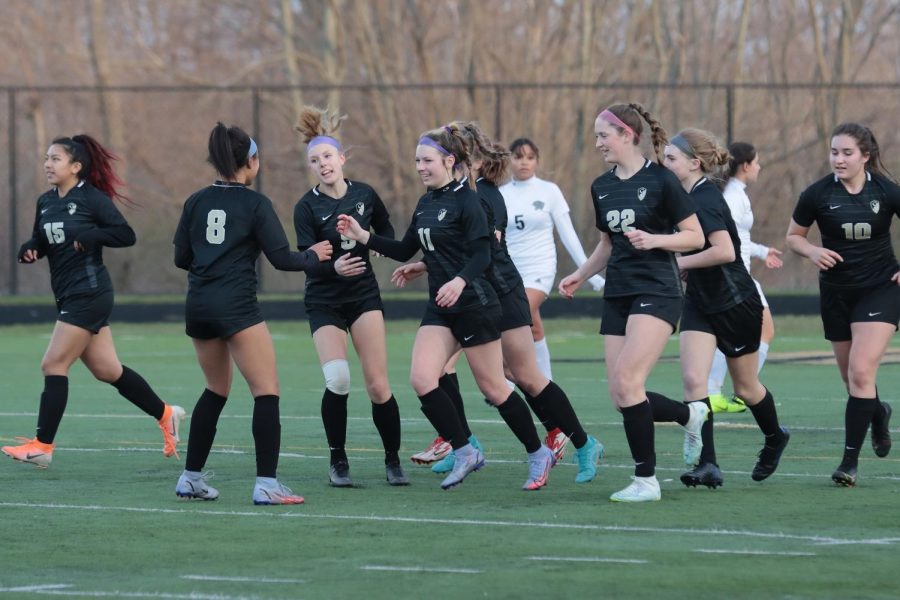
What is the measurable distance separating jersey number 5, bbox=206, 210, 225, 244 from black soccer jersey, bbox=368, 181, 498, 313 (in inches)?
43.2

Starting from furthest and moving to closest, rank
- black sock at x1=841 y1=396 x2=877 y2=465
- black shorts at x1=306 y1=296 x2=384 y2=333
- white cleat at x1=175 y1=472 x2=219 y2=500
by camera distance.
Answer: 1. black shorts at x1=306 y1=296 x2=384 y2=333
2. black sock at x1=841 y1=396 x2=877 y2=465
3. white cleat at x1=175 y1=472 x2=219 y2=500

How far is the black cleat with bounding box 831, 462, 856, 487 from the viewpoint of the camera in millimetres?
8812

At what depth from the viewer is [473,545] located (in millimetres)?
7098

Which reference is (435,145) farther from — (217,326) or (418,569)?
(418,569)

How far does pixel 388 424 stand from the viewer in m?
9.31

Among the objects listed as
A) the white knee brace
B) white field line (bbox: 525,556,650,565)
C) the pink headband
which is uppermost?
the pink headband

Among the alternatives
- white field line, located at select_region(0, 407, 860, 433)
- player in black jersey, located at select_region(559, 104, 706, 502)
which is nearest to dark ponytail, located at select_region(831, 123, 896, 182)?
player in black jersey, located at select_region(559, 104, 706, 502)

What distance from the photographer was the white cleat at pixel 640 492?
8352 mm

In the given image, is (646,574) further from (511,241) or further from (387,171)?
(387,171)

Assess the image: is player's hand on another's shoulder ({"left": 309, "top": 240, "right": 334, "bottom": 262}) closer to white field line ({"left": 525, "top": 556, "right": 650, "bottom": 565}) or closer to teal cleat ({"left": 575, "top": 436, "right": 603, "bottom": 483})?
teal cleat ({"left": 575, "top": 436, "right": 603, "bottom": 483})

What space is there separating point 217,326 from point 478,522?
1.62 m

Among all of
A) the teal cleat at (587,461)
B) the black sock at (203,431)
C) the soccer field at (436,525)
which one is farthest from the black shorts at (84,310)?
the teal cleat at (587,461)

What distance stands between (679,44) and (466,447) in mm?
21514

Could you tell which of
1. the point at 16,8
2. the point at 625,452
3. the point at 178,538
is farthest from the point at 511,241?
the point at 16,8
